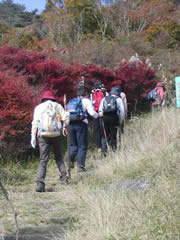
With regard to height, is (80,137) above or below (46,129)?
below

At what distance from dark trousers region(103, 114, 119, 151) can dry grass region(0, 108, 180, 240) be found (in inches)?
17.4

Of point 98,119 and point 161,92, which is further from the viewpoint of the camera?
point 161,92

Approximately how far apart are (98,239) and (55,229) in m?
0.93

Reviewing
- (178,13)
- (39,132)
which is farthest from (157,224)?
(178,13)

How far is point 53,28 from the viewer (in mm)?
27016

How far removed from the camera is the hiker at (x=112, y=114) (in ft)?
28.8

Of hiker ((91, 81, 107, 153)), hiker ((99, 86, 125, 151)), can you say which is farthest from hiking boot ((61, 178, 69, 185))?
hiker ((91, 81, 107, 153))

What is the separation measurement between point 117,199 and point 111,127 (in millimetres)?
4254

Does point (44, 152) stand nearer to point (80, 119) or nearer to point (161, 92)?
point (80, 119)

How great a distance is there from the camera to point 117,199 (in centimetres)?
484

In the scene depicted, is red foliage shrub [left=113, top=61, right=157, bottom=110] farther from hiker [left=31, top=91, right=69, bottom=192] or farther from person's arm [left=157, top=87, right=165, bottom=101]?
hiker [left=31, top=91, right=69, bottom=192]

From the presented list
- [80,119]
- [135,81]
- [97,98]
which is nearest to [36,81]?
[97,98]

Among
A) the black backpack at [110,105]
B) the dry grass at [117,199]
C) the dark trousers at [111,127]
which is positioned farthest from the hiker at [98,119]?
the dry grass at [117,199]

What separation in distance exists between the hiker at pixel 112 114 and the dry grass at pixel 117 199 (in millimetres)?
472
